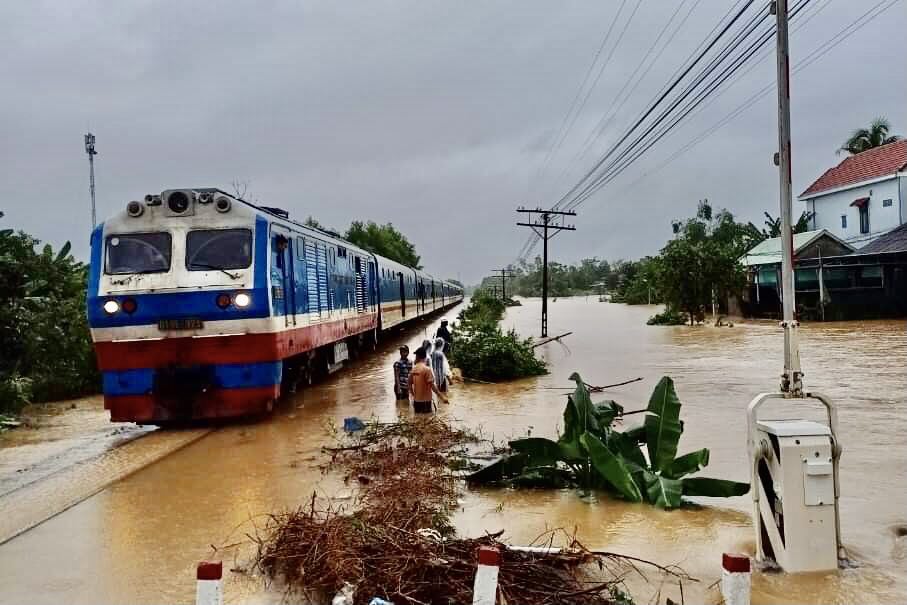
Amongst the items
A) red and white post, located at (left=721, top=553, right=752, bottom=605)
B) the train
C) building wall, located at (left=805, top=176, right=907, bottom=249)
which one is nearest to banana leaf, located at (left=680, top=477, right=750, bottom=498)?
red and white post, located at (left=721, top=553, right=752, bottom=605)

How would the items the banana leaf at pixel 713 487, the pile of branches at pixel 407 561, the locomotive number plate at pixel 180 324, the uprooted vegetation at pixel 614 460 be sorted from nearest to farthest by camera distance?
the pile of branches at pixel 407 561 → the banana leaf at pixel 713 487 → the uprooted vegetation at pixel 614 460 → the locomotive number plate at pixel 180 324

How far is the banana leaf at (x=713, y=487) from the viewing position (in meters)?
5.95

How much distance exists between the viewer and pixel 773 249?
3669cm

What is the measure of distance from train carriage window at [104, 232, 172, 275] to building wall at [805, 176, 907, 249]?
34839 mm

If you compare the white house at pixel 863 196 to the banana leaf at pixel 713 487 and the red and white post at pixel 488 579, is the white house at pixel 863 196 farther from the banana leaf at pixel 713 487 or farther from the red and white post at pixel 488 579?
the red and white post at pixel 488 579

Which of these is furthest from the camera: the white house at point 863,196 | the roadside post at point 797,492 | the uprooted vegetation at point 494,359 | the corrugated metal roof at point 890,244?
the white house at point 863,196

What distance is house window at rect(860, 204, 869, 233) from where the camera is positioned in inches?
1453

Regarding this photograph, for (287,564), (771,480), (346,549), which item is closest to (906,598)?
(771,480)

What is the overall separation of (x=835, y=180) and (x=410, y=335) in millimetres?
24821

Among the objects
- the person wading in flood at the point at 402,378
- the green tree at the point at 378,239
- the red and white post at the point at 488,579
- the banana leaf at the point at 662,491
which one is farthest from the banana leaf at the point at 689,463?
the green tree at the point at 378,239

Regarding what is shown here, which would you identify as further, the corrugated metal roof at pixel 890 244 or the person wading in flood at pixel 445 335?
the corrugated metal roof at pixel 890 244

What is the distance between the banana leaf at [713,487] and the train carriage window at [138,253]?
7.27 m

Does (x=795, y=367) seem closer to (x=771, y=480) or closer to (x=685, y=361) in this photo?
(x=771, y=480)

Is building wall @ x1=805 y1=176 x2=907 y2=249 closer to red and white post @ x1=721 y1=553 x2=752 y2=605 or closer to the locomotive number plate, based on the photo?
the locomotive number plate
